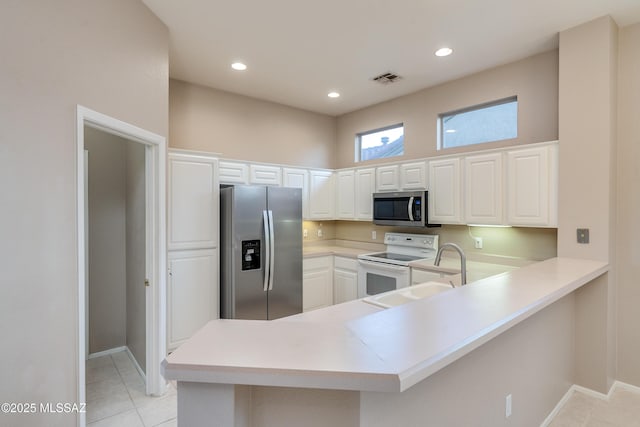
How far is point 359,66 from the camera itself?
3.44 m

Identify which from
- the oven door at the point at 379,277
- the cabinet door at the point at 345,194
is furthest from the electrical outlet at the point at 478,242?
the cabinet door at the point at 345,194

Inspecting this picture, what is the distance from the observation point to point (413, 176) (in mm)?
3896

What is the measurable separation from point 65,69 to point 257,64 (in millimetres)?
2021

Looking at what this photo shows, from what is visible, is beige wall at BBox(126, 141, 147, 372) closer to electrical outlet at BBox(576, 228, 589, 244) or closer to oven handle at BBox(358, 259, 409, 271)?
oven handle at BBox(358, 259, 409, 271)

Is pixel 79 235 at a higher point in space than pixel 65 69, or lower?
lower

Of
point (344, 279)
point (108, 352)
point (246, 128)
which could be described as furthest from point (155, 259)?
point (344, 279)

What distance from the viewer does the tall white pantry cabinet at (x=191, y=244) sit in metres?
3.12

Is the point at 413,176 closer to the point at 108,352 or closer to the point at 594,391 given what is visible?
the point at 594,391

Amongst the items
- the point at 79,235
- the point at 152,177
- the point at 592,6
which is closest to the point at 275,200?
the point at 152,177

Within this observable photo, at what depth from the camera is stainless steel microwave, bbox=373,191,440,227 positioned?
3.70 metres

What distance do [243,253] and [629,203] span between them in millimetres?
3475

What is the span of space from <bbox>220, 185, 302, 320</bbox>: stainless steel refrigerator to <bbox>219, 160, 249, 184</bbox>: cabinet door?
27 cm

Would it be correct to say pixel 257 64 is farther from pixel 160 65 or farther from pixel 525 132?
pixel 525 132

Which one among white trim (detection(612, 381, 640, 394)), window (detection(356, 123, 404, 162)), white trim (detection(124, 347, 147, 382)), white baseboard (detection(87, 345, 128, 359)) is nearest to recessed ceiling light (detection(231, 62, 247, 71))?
window (detection(356, 123, 404, 162))
